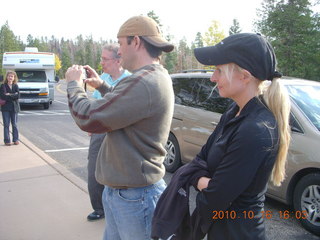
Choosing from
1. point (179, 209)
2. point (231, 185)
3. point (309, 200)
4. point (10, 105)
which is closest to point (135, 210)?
point (179, 209)

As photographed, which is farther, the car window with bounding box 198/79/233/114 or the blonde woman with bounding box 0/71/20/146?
the blonde woman with bounding box 0/71/20/146

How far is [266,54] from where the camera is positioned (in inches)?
60.4

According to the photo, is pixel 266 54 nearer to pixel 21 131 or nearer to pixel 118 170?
pixel 118 170

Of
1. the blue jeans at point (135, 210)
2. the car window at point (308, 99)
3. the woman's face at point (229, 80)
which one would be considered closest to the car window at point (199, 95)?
the car window at point (308, 99)

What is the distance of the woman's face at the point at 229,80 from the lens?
1572 mm

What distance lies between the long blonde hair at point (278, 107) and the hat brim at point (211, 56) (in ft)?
0.13

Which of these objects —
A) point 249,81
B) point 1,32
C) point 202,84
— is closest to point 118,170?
point 249,81

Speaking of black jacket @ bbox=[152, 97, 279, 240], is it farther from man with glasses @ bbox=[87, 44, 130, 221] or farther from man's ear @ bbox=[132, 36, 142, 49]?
man with glasses @ bbox=[87, 44, 130, 221]

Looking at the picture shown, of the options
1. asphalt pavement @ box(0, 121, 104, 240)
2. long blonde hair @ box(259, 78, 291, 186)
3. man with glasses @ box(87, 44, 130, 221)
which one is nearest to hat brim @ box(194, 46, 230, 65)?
long blonde hair @ box(259, 78, 291, 186)

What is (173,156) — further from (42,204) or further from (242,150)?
(242,150)

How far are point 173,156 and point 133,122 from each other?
4241 millimetres

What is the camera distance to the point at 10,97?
8.01 m

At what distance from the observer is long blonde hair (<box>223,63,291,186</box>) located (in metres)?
1.53

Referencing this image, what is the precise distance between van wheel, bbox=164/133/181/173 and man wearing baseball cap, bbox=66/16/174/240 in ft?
12.5
